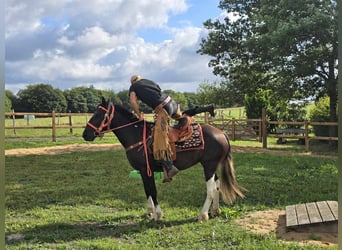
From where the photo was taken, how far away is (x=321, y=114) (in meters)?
14.6

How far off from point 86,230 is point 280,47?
9305 mm

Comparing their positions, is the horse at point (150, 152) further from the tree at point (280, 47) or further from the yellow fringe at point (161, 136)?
the tree at point (280, 47)

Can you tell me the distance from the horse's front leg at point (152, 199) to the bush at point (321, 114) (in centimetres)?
1114

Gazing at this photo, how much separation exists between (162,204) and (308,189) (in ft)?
8.28

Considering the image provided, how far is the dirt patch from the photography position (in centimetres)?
376

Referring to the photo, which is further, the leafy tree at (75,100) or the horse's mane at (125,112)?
the leafy tree at (75,100)

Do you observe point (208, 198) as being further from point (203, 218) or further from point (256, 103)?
point (256, 103)

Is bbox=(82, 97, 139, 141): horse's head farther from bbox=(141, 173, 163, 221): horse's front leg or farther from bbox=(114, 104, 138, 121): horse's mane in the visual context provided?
bbox=(141, 173, 163, 221): horse's front leg

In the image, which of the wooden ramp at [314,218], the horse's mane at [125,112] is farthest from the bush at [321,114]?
the horse's mane at [125,112]

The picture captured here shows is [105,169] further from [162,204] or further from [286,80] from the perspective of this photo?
[286,80]

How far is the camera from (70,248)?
11.6 ft

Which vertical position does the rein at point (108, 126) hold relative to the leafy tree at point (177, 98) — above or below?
below

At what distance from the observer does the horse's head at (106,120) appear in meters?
4.38

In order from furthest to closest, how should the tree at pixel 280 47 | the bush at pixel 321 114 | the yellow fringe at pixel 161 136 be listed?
1. the bush at pixel 321 114
2. the tree at pixel 280 47
3. the yellow fringe at pixel 161 136
